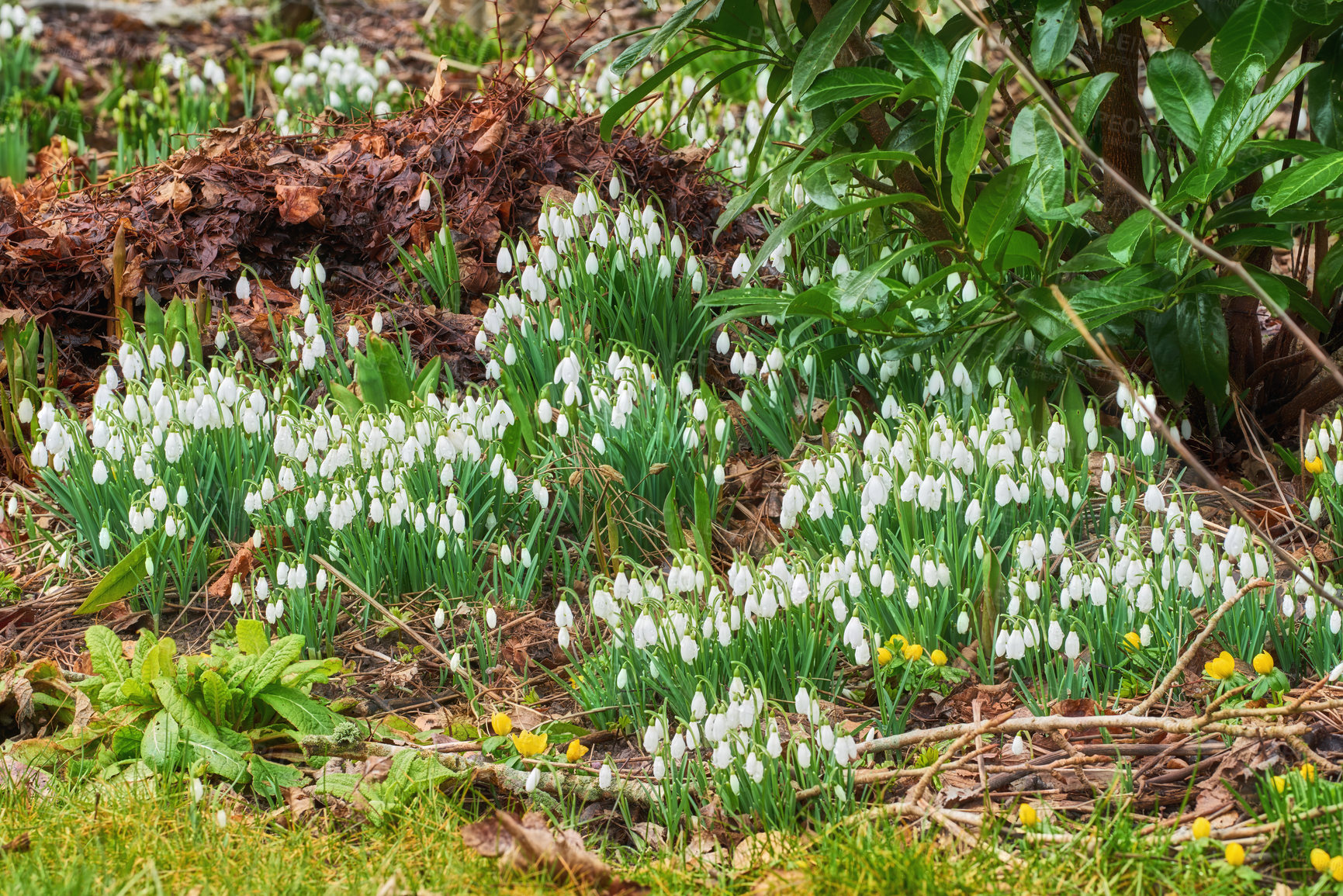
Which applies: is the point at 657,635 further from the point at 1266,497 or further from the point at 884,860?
the point at 1266,497

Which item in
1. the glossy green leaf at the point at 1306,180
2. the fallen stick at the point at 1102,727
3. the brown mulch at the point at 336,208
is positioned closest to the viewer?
the fallen stick at the point at 1102,727

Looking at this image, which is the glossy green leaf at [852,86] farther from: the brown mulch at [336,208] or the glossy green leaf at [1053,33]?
the brown mulch at [336,208]

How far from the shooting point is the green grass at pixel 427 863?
191 cm

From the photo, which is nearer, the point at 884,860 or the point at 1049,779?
the point at 884,860

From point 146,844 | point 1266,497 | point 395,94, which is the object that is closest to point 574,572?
point 146,844

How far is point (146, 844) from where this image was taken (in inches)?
82.3

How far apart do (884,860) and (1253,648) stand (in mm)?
1087

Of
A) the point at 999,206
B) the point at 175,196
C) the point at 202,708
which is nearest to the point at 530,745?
the point at 202,708

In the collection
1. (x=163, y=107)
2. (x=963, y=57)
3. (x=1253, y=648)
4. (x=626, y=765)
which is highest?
(x=963, y=57)

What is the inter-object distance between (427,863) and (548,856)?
0.73ft

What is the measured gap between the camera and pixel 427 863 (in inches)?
81.7

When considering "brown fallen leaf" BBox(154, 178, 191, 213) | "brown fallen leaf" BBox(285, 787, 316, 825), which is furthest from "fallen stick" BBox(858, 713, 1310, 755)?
"brown fallen leaf" BBox(154, 178, 191, 213)

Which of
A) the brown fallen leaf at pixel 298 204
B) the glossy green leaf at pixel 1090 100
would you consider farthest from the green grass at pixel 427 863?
the brown fallen leaf at pixel 298 204

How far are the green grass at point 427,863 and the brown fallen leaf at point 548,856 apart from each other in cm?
A: 2
